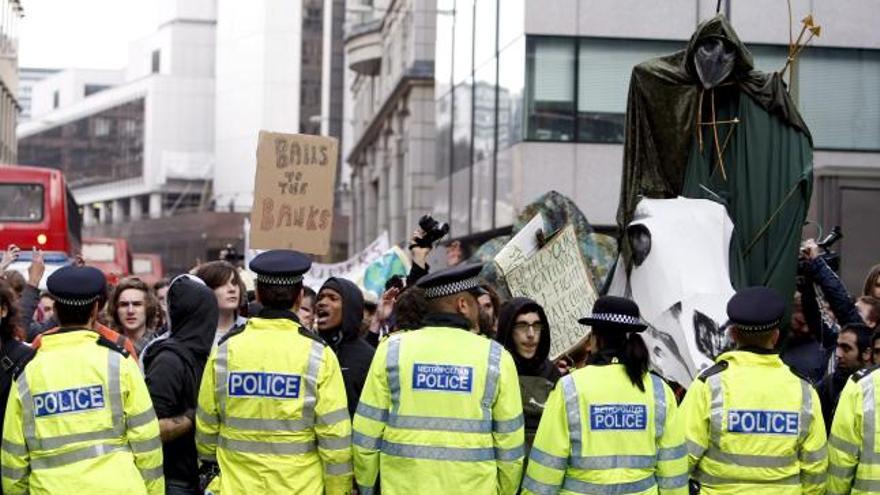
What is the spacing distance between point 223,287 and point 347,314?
28.6 inches

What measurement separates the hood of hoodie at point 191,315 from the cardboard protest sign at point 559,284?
264 centimetres

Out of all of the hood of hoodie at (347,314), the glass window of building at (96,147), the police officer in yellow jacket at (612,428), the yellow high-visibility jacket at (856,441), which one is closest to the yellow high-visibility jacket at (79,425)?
the police officer in yellow jacket at (612,428)

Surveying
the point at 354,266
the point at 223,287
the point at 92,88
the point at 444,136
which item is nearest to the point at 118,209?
the point at 92,88

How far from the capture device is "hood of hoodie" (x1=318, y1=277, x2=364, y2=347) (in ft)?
27.4

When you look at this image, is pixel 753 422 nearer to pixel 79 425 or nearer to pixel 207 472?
pixel 207 472

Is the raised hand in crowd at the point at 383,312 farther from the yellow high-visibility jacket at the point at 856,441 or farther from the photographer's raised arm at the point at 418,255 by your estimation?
the yellow high-visibility jacket at the point at 856,441

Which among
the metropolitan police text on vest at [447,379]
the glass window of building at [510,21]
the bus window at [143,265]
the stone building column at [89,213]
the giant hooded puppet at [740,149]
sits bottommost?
the bus window at [143,265]

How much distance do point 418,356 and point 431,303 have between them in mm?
255

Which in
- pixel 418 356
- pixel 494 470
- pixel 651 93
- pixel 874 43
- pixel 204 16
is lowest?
pixel 494 470

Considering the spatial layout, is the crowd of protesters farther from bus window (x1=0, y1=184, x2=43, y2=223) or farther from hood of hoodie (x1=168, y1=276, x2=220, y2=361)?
bus window (x1=0, y1=184, x2=43, y2=223)

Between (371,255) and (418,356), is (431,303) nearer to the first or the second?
(418,356)

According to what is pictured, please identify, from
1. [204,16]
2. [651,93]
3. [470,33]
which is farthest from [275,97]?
[651,93]

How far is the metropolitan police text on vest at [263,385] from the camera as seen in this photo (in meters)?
6.84

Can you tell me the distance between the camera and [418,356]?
6688 mm
